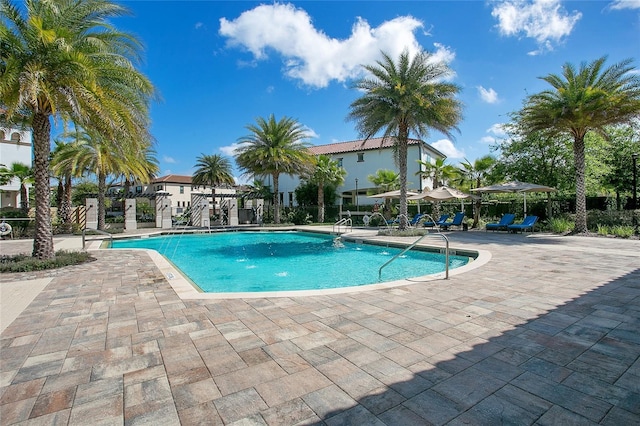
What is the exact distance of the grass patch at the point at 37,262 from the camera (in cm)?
765

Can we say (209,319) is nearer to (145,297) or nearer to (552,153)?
(145,297)

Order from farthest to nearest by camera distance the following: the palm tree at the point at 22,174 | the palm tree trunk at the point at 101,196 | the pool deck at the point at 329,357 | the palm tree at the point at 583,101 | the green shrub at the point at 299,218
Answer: the green shrub at the point at 299,218
the palm tree at the point at 22,174
the palm tree trunk at the point at 101,196
the palm tree at the point at 583,101
the pool deck at the point at 329,357

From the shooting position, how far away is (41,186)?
8453 millimetres

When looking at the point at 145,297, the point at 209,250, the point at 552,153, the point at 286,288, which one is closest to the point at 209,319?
the point at 145,297

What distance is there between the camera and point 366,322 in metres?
4.08

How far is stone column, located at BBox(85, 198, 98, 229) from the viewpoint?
2111cm

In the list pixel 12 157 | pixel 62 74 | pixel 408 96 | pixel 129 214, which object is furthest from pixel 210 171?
pixel 62 74

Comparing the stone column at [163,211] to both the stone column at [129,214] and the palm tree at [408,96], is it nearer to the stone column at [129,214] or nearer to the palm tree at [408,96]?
the stone column at [129,214]

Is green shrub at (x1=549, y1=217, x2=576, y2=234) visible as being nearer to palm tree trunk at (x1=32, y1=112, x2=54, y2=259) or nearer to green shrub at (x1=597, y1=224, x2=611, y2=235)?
green shrub at (x1=597, y1=224, x2=611, y2=235)

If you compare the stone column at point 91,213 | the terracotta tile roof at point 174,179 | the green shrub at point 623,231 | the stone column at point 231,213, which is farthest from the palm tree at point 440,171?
the terracotta tile roof at point 174,179

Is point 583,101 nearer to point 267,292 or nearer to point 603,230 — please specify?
point 603,230

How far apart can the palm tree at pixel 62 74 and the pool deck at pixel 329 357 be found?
4466 millimetres

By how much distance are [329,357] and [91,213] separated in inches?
936

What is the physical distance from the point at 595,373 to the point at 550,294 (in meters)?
2.81
